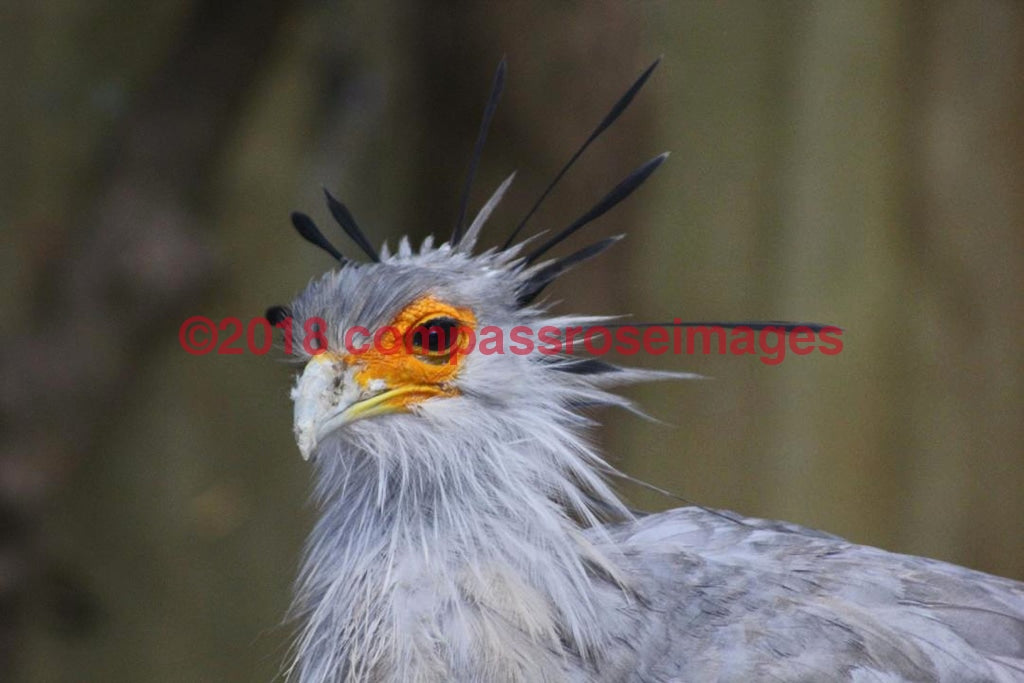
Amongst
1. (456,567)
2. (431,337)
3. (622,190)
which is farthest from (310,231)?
(456,567)

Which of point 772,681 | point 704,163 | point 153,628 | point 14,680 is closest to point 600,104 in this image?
point 704,163

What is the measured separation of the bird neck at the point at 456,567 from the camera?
1531mm

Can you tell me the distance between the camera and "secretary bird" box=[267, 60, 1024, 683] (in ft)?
5.08

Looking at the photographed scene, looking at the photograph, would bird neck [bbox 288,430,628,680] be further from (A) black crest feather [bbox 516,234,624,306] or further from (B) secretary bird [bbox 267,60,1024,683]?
(A) black crest feather [bbox 516,234,624,306]

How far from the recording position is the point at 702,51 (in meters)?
2.75

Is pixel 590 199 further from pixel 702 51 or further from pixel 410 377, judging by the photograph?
pixel 410 377

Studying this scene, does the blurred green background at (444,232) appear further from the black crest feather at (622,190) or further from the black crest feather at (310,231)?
the black crest feather at (622,190)

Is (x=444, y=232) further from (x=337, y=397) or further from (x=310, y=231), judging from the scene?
(x=337, y=397)

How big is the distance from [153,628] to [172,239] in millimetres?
1063

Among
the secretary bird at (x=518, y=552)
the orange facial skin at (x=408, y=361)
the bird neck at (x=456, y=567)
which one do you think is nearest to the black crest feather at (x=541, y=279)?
the secretary bird at (x=518, y=552)

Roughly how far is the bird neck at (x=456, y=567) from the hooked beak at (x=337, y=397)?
89 mm

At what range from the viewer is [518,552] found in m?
1.63

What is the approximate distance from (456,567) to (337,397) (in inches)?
12.1

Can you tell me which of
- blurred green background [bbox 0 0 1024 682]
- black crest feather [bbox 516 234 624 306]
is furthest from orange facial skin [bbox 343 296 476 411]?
blurred green background [bbox 0 0 1024 682]
